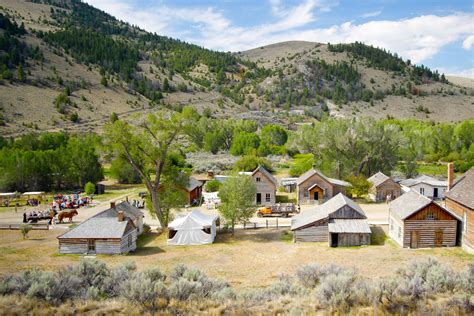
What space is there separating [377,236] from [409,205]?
140 inches

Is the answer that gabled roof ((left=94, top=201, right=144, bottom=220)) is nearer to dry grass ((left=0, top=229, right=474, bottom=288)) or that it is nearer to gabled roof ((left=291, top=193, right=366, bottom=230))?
dry grass ((left=0, top=229, right=474, bottom=288))

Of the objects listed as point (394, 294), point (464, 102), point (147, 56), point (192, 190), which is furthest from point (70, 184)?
point (464, 102)

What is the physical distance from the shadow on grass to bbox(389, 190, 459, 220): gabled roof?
2100 millimetres

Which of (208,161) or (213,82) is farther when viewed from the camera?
(213,82)

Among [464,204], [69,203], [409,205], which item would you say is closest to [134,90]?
[69,203]

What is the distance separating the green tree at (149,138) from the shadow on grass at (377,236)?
1698 centimetres

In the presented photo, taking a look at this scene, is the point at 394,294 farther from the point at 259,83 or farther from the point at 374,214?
the point at 259,83

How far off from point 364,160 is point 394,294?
136 feet

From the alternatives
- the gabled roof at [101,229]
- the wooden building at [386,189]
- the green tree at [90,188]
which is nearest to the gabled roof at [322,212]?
the gabled roof at [101,229]

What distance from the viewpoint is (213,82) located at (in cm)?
19288

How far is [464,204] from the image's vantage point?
28.5m

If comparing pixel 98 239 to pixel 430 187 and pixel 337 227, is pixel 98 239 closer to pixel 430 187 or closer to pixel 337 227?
pixel 337 227

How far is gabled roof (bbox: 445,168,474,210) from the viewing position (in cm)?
2838

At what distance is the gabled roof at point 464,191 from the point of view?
28381mm
